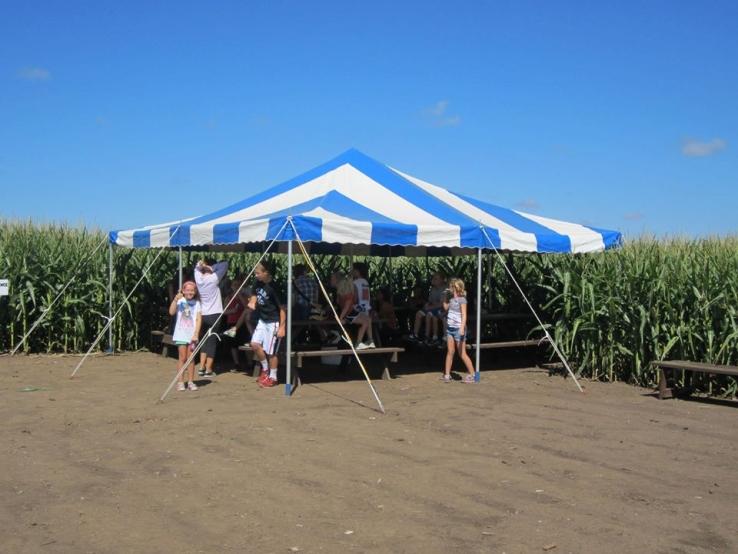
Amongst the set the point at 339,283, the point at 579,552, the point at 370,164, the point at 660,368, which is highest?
the point at 370,164

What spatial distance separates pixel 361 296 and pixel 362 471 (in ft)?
18.5

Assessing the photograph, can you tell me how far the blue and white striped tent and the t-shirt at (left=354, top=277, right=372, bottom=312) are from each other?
659 mm

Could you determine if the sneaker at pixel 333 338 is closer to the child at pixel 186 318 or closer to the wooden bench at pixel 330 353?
the wooden bench at pixel 330 353

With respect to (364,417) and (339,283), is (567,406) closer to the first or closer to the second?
(364,417)

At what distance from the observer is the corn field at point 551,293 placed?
36.7ft

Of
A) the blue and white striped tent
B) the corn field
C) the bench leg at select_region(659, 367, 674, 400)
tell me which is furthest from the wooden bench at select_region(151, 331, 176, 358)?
the bench leg at select_region(659, 367, 674, 400)

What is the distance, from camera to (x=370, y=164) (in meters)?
13.6

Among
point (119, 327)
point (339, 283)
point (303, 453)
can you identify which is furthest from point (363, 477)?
point (119, 327)

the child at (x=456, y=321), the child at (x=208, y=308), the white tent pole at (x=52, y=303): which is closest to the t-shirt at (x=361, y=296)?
the child at (x=456, y=321)

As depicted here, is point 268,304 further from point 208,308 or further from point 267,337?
point 208,308

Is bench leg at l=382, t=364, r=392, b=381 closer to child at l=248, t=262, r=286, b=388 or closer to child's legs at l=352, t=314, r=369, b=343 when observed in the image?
child's legs at l=352, t=314, r=369, b=343

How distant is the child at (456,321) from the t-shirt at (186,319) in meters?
3.42

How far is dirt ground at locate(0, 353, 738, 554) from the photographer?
16.8 ft

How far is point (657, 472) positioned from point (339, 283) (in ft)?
20.3
